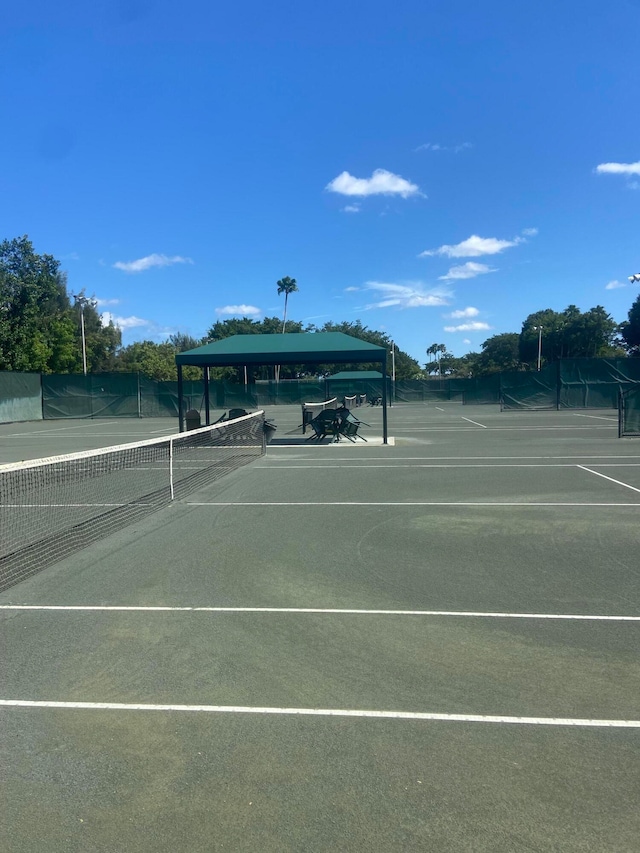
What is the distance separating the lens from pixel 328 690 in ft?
14.4

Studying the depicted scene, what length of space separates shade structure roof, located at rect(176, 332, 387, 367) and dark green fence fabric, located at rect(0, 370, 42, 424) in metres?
23.4

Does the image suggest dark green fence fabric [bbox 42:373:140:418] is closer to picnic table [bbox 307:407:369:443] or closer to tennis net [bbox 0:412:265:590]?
picnic table [bbox 307:407:369:443]

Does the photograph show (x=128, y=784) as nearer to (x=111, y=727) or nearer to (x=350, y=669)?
(x=111, y=727)

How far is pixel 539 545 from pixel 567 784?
518cm

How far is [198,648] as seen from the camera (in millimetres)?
5148

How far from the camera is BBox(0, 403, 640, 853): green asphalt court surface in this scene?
311cm

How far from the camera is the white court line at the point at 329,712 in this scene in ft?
13.0

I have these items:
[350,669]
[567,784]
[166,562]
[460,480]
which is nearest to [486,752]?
[567,784]

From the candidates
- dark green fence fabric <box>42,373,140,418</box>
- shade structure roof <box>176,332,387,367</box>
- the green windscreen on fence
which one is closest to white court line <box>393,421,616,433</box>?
the green windscreen on fence

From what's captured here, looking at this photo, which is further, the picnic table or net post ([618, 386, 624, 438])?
net post ([618, 386, 624, 438])

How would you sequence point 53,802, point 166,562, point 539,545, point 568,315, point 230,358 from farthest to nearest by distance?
point 568,315 < point 230,358 < point 539,545 < point 166,562 < point 53,802

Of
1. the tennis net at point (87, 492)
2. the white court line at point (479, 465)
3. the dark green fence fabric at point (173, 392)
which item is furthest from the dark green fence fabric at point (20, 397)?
the white court line at point (479, 465)

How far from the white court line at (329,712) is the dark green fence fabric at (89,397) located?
42.3 metres

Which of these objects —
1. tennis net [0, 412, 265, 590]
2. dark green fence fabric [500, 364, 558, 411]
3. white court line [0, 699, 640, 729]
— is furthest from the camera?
dark green fence fabric [500, 364, 558, 411]
